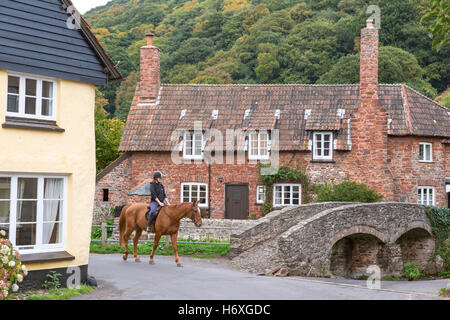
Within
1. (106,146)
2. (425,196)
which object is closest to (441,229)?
(425,196)

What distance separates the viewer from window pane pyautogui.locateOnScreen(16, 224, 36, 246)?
13.0 meters

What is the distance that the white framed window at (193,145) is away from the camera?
32.8 metres

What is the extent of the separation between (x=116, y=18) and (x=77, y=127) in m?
85.1

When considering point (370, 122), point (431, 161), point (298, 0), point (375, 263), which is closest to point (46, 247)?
point (375, 263)

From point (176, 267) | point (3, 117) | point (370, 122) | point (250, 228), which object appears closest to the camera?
point (3, 117)

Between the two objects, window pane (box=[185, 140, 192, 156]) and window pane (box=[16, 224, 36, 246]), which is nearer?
window pane (box=[16, 224, 36, 246])

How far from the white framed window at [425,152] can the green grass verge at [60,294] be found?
23.8m

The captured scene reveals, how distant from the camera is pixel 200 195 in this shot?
33094 millimetres

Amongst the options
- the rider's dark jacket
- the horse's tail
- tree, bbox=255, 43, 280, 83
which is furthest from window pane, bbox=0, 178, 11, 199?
tree, bbox=255, 43, 280, 83

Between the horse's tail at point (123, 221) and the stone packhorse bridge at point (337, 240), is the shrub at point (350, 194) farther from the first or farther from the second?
the horse's tail at point (123, 221)

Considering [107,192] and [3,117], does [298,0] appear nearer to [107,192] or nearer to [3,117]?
[107,192]

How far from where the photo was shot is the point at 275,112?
111 feet

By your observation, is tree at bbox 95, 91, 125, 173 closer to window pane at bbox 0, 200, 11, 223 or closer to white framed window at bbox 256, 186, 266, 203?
white framed window at bbox 256, 186, 266, 203

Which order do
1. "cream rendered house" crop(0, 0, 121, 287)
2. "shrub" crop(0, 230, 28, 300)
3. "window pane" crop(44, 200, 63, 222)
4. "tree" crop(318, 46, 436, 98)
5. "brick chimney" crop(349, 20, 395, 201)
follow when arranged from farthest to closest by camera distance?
"tree" crop(318, 46, 436, 98) → "brick chimney" crop(349, 20, 395, 201) → "window pane" crop(44, 200, 63, 222) → "cream rendered house" crop(0, 0, 121, 287) → "shrub" crop(0, 230, 28, 300)
